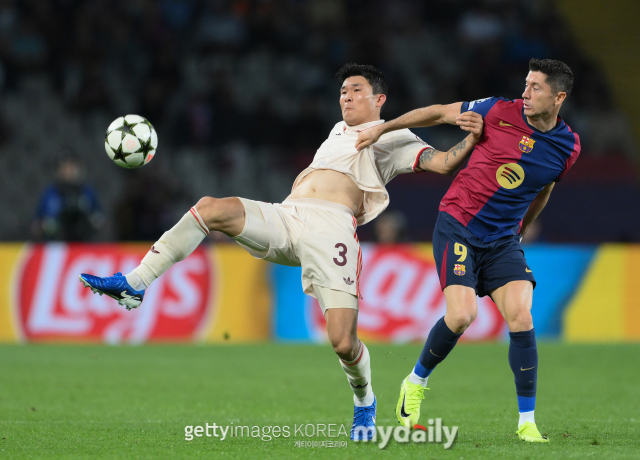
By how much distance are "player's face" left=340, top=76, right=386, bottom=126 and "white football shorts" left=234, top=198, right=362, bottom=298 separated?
677mm

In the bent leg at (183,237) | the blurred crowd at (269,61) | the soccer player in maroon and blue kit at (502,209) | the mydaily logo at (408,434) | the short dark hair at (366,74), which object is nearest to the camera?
the bent leg at (183,237)

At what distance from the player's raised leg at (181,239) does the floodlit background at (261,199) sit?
2.90 feet

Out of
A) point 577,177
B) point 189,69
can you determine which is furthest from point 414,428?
point 189,69

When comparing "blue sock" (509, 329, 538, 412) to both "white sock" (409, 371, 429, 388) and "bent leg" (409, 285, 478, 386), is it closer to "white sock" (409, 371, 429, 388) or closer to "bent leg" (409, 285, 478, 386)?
"bent leg" (409, 285, 478, 386)

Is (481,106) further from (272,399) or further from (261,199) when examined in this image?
(261,199)

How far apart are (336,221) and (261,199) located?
32.9 feet

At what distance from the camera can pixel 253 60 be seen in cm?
1722

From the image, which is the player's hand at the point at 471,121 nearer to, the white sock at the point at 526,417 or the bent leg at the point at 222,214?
the bent leg at the point at 222,214

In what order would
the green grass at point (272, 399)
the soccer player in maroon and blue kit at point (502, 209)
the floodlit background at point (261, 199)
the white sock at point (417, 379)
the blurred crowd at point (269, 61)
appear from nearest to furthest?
the green grass at point (272, 399)
the soccer player in maroon and blue kit at point (502, 209)
the white sock at point (417, 379)
the floodlit background at point (261, 199)
the blurred crowd at point (269, 61)

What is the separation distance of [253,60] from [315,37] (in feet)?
4.73

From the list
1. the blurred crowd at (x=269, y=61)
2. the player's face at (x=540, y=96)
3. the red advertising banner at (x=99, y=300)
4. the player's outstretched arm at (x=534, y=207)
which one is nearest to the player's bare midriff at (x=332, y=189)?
the player's outstretched arm at (x=534, y=207)

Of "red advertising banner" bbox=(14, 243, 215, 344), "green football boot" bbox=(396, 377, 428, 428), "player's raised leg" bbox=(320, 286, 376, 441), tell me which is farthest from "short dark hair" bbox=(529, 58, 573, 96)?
"red advertising banner" bbox=(14, 243, 215, 344)

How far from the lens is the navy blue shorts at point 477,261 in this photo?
5.39 m

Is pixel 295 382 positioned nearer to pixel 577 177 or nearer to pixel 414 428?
pixel 414 428
